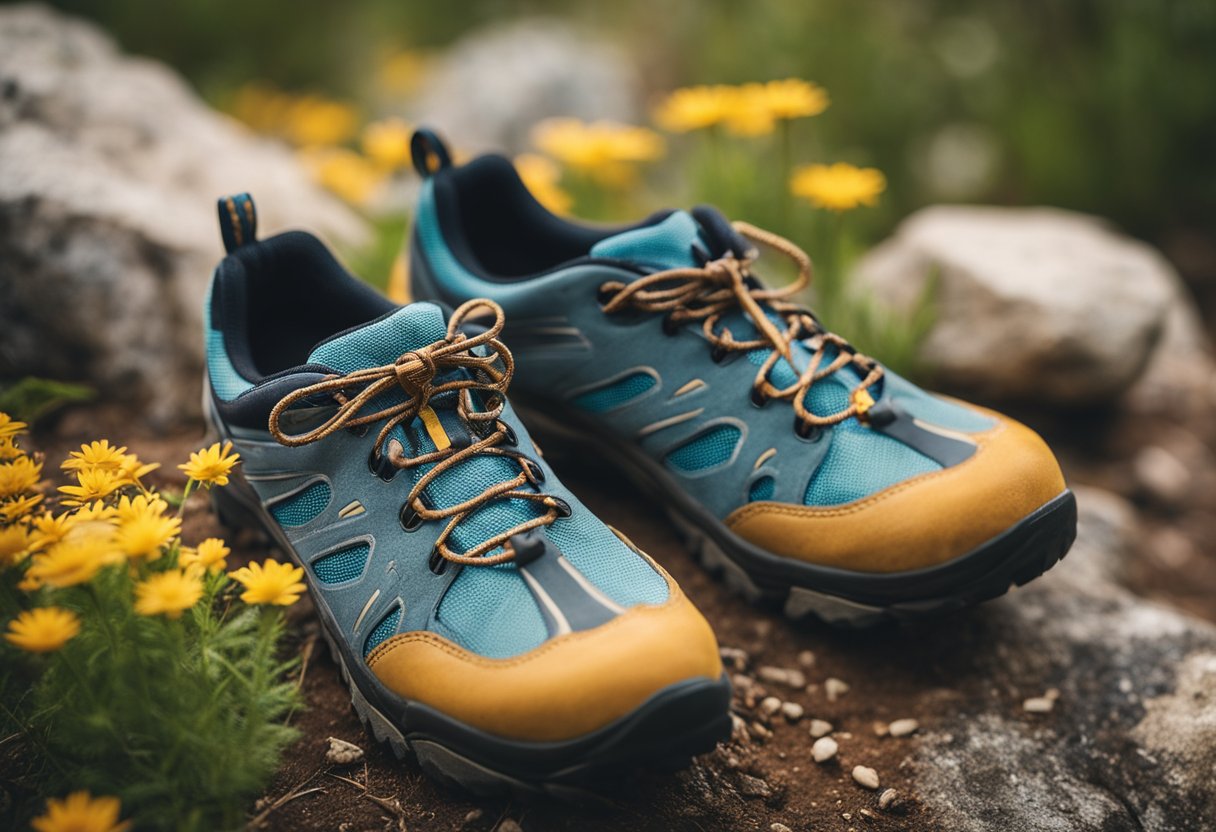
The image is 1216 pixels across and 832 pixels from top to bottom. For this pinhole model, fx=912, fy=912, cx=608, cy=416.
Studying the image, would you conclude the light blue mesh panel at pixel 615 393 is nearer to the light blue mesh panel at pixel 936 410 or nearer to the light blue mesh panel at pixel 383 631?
the light blue mesh panel at pixel 936 410

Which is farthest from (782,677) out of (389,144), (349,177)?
(349,177)

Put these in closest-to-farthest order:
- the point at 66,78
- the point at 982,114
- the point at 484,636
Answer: the point at 484,636 → the point at 66,78 → the point at 982,114

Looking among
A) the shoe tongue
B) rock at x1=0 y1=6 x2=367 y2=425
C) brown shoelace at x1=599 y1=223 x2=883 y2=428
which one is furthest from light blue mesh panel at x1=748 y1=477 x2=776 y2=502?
rock at x1=0 y1=6 x2=367 y2=425

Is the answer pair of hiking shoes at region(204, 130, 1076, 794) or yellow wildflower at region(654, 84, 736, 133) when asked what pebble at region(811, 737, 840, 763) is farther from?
yellow wildflower at region(654, 84, 736, 133)

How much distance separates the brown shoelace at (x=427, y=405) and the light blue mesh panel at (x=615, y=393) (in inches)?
14.2

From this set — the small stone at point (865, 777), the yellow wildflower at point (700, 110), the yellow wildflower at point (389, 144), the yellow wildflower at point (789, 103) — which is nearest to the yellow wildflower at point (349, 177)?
the yellow wildflower at point (389, 144)

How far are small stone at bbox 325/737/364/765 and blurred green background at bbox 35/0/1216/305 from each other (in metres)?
3.08

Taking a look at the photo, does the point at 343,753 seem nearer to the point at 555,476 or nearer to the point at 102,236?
the point at 555,476

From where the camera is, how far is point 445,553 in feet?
4.26

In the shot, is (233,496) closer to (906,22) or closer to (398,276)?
(398,276)

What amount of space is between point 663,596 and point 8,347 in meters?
1.79

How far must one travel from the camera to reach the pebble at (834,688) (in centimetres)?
161

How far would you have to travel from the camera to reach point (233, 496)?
1.64 meters

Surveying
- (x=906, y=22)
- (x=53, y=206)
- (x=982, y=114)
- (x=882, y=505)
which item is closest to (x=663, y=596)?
(x=882, y=505)
